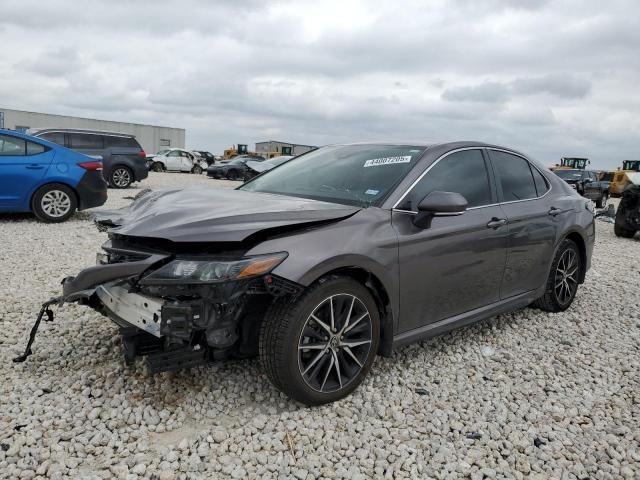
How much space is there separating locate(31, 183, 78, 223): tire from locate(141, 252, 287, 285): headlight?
682 centimetres

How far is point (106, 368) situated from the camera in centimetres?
323

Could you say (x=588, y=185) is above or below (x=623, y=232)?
above

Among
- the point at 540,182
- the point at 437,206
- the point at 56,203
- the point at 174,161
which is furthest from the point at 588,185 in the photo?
the point at 174,161

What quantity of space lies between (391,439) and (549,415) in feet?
3.29

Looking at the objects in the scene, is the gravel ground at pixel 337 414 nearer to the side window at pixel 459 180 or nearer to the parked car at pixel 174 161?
the side window at pixel 459 180

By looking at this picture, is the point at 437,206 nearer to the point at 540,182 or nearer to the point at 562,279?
the point at 540,182

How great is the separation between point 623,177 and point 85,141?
23797mm

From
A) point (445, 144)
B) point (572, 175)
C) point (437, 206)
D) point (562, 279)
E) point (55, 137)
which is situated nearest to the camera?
point (437, 206)

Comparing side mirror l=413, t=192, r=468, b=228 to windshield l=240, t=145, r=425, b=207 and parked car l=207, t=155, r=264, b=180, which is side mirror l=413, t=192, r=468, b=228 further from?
parked car l=207, t=155, r=264, b=180

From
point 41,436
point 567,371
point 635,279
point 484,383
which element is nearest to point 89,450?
point 41,436

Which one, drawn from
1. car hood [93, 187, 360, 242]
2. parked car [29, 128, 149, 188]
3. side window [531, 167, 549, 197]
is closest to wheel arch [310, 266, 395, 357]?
car hood [93, 187, 360, 242]

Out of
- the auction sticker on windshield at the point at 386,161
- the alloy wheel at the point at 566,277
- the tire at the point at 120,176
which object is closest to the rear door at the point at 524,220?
the alloy wheel at the point at 566,277

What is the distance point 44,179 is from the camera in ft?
26.9

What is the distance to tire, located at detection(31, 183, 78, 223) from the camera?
324 inches
